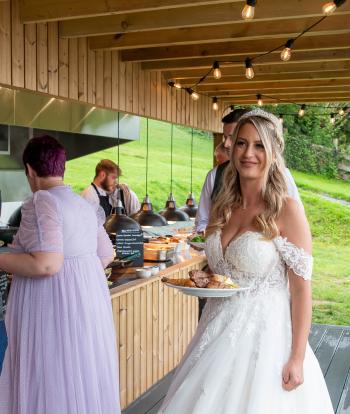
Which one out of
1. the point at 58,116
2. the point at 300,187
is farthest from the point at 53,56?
the point at 300,187

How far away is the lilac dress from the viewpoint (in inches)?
120

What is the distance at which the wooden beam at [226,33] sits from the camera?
4449 millimetres

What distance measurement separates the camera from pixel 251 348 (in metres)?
2.46

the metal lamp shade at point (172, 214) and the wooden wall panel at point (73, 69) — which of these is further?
the metal lamp shade at point (172, 214)

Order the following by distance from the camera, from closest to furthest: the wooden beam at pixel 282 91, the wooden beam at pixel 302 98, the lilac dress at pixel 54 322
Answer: the lilac dress at pixel 54 322 → the wooden beam at pixel 282 91 → the wooden beam at pixel 302 98

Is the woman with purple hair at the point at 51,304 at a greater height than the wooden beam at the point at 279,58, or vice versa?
the wooden beam at the point at 279,58

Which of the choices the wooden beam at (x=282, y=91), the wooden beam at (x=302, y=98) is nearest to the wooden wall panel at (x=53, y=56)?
the wooden beam at (x=282, y=91)

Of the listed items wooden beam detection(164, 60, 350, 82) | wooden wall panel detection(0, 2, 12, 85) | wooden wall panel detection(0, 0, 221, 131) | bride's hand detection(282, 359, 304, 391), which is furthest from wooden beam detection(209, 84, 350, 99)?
bride's hand detection(282, 359, 304, 391)

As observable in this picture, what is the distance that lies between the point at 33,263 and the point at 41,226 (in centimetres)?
18

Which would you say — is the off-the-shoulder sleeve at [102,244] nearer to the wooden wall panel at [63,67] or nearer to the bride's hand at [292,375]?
the bride's hand at [292,375]

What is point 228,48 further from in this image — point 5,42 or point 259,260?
point 259,260

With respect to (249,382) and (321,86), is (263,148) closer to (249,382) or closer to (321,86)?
(249,382)

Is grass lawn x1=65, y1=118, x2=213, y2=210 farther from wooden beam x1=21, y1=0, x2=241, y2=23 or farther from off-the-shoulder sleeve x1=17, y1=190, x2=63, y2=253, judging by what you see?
off-the-shoulder sleeve x1=17, y1=190, x2=63, y2=253

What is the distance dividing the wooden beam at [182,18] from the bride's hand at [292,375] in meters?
2.44
